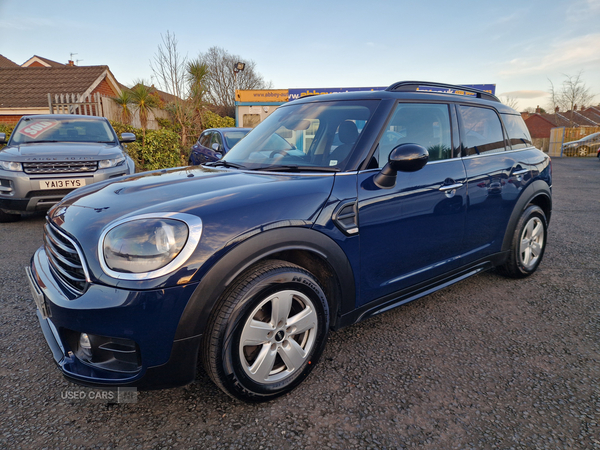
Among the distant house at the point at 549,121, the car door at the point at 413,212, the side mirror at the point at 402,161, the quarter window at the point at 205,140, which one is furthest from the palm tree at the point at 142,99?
the distant house at the point at 549,121

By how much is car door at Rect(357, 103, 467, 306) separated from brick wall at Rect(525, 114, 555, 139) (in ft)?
193

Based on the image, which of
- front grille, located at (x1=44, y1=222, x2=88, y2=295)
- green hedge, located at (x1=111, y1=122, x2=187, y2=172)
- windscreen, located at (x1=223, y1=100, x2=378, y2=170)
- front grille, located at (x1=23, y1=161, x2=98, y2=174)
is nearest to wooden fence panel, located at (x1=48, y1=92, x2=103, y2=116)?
green hedge, located at (x1=111, y1=122, x2=187, y2=172)

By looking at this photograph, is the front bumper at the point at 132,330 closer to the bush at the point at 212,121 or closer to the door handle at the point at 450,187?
the door handle at the point at 450,187

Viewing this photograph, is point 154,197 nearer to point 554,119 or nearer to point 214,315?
point 214,315

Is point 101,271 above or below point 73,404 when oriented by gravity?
above

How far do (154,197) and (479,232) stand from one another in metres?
2.42

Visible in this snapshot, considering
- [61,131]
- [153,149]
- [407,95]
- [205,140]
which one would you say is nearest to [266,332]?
[407,95]

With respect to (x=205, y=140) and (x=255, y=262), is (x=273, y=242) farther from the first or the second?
(x=205, y=140)

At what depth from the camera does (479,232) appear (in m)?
3.07

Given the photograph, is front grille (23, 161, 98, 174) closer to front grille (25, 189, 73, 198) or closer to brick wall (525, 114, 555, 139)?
front grille (25, 189, 73, 198)

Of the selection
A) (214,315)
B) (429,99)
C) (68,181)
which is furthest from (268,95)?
(214,315)

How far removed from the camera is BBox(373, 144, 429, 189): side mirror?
7.35 ft

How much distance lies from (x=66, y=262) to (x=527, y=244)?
3.75 m

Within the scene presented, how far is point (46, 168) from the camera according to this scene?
5.39 metres
